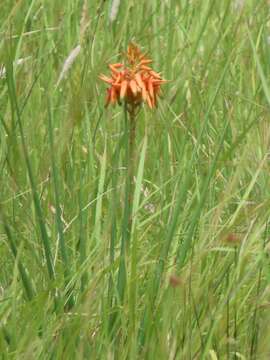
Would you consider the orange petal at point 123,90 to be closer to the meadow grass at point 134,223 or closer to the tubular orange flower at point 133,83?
the tubular orange flower at point 133,83

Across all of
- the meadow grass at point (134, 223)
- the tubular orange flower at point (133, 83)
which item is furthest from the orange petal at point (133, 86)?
the meadow grass at point (134, 223)

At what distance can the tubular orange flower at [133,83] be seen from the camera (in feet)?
6.08

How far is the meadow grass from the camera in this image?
1.79m

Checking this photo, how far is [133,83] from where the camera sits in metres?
1.86

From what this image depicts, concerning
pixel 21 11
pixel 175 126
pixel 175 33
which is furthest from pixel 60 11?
pixel 175 126

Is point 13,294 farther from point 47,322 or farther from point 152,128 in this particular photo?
point 152,128

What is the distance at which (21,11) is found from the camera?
3.38 m

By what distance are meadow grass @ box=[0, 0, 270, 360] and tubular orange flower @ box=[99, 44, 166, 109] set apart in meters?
0.09

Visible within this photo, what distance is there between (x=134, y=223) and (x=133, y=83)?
1.07 ft

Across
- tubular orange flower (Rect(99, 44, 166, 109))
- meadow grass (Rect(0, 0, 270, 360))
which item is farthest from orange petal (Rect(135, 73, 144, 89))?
meadow grass (Rect(0, 0, 270, 360))

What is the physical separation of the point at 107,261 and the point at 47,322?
171 millimetres

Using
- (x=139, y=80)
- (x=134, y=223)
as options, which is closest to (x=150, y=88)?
(x=139, y=80)

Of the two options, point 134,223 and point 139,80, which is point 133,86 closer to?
point 139,80

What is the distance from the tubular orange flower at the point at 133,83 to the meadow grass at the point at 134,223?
9 cm
